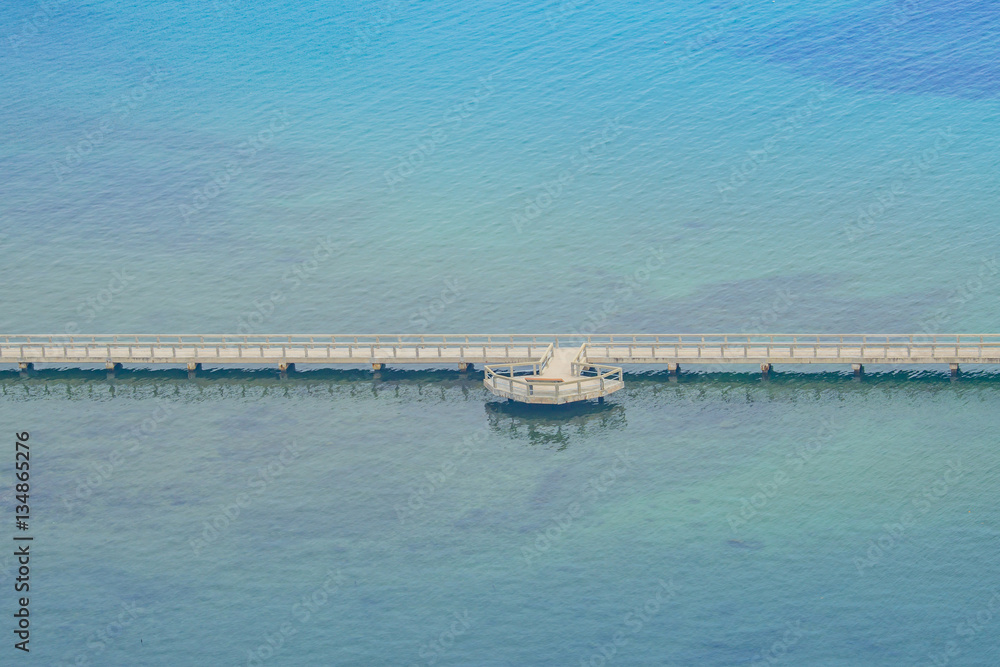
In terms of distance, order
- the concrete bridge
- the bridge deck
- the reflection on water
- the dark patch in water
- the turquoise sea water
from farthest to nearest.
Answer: the bridge deck
the concrete bridge
the reflection on water
the dark patch in water
the turquoise sea water

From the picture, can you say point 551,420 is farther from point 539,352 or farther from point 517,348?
point 517,348

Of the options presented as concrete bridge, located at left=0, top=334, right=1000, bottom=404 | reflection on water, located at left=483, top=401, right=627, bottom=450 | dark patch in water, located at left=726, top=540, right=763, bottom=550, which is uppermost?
concrete bridge, located at left=0, top=334, right=1000, bottom=404

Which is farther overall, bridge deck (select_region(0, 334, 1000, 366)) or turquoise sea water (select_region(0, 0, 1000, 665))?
bridge deck (select_region(0, 334, 1000, 366))

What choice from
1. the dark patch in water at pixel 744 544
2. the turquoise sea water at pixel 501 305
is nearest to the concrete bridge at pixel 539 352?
the turquoise sea water at pixel 501 305

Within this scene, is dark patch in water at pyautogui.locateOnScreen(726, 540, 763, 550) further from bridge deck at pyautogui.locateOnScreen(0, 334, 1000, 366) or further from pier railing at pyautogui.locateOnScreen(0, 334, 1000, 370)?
bridge deck at pyautogui.locateOnScreen(0, 334, 1000, 366)

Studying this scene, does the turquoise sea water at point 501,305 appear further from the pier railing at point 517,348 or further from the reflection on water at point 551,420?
the pier railing at point 517,348

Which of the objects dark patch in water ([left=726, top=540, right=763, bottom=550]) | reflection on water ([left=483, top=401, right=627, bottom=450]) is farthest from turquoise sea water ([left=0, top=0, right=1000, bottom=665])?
dark patch in water ([left=726, top=540, right=763, bottom=550])

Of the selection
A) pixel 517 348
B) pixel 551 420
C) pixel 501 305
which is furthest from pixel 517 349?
pixel 501 305
